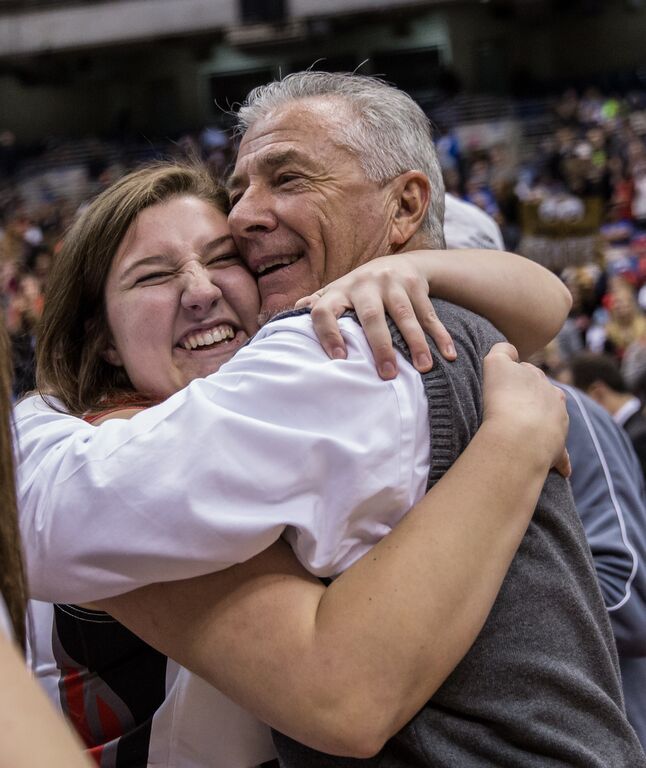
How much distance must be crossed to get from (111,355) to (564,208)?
417 inches

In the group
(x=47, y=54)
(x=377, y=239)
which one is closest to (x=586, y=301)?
(x=377, y=239)

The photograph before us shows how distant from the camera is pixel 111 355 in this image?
1.80m

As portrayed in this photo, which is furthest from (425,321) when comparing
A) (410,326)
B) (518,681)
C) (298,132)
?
(298,132)

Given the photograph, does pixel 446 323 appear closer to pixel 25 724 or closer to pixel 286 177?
pixel 286 177

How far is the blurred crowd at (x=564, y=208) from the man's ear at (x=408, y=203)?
17.8 ft

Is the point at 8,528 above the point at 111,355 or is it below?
above

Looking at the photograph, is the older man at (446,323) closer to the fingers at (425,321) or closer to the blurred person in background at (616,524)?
the fingers at (425,321)

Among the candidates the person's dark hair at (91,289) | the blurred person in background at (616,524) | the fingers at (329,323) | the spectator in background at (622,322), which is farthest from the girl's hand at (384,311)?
the spectator in background at (622,322)

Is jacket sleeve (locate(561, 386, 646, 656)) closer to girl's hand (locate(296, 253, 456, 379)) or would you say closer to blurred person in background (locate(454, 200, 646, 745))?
blurred person in background (locate(454, 200, 646, 745))

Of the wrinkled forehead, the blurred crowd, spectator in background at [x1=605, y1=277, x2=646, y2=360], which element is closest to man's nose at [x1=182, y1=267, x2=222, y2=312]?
the wrinkled forehead

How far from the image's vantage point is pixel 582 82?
55.5ft

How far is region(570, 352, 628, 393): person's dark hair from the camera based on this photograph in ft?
Answer: 16.5

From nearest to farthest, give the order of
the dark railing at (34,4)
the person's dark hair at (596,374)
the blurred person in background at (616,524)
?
the blurred person in background at (616,524), the person's dark hair at (596,374), the dark railing at (34,4)

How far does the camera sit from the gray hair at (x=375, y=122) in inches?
67.9
